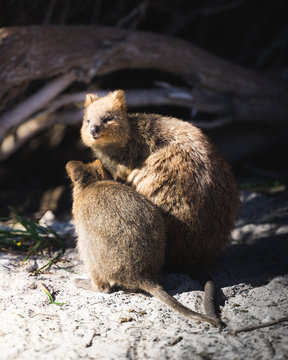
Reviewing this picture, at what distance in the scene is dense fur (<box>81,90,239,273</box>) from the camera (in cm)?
395

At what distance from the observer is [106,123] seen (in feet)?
13.9

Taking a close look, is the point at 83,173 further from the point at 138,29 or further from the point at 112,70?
the point at 138,29

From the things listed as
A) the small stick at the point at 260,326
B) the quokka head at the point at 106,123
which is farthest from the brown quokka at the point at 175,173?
the small stick at the point at 260,326

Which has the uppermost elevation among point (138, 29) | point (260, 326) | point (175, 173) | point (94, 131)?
point (138, 29)

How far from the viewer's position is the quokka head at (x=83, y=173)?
400 cm

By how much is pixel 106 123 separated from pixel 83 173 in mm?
582

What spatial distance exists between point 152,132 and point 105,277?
1.57m

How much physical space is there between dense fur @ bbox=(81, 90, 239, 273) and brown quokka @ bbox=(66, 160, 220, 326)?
35cm

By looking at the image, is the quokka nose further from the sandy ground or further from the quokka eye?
the sandy ground

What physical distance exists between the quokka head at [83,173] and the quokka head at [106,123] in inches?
12.2

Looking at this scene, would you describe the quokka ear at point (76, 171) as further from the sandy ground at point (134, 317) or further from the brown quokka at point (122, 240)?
the sandy ground at point (134, 317)

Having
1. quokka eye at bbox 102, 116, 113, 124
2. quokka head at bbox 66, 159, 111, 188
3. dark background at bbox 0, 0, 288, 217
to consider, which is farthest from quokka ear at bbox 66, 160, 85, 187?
dark background at bbox 0, 0, 288, 217

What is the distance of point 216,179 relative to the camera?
408cm

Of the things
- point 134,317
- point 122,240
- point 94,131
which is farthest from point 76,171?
point 134,317
